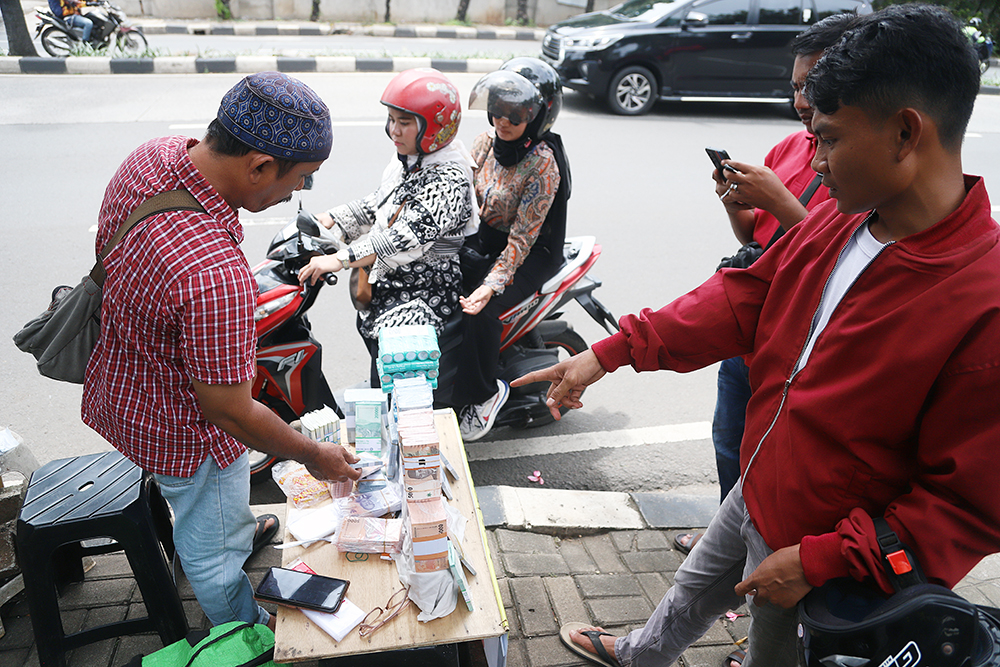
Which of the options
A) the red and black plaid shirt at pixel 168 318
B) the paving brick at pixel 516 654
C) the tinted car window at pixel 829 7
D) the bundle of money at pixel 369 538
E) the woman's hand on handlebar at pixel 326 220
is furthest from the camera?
the tinted car window at pixel 829 7

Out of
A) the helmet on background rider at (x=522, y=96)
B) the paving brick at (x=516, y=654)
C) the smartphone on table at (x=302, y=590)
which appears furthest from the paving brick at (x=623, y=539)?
the helmet on background rider at (x=522, y=96)

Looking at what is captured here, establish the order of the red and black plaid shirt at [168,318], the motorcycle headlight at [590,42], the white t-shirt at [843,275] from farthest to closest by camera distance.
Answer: the motorcycle headlight at [590,42] < the red and black plaid shirt at [168,318] < the white t-shirt at [843,275]

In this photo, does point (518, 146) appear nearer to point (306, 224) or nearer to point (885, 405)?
point (306, 224)

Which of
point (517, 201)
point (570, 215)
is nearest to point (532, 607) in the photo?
point (517, 201)

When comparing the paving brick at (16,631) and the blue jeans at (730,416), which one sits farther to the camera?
the blue jeans at (730,416)

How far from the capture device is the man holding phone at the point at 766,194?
220 centimetres

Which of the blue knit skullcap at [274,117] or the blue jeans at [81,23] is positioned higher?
the blue knit skullcap at [274,117]

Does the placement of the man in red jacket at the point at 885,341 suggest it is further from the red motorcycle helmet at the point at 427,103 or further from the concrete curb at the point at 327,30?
the concrete curb at the point at 327,30

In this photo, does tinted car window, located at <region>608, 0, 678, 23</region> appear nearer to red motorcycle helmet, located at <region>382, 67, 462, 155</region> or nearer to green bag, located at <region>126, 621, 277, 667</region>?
red motorcycle helmet, located at <region>382, 67, 462, 155</region>

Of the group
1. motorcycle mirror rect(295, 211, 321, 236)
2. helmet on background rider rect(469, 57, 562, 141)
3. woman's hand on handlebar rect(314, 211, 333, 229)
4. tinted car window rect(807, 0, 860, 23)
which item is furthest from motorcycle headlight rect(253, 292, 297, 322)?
tinted car window rect(807, 0, 860, 23)

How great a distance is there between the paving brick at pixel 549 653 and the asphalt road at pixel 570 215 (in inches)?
39.9

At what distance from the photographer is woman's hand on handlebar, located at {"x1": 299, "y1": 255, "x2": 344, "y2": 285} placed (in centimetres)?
271

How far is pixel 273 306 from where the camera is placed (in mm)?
2820

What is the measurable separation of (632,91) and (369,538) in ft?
27.1
